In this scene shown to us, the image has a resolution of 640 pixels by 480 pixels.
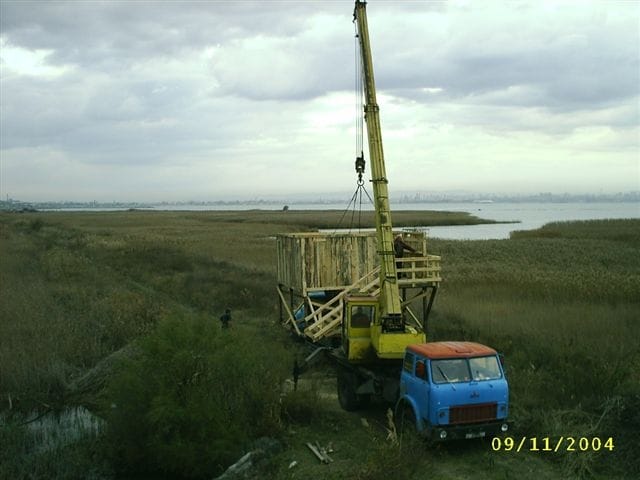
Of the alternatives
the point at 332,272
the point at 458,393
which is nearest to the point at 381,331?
the point at 458,393

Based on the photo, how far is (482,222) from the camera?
11756 centimetres

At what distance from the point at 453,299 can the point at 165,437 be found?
1595 centimetres

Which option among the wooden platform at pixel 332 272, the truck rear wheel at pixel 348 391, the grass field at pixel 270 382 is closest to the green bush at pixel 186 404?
the grass field at pixel 270 382

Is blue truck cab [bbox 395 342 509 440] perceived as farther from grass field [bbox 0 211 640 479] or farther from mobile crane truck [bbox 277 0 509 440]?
grass field [bbox 0 211 640 479]

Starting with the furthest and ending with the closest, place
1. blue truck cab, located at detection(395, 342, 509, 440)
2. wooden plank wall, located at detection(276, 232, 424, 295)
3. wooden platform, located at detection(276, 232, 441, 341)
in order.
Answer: wooden plank wall, located at detection(276, 232, 424, 295) → wooden platform, located at detection(276, 232, 441, 341) → blue truck cab, located at detection(395, 342, 509, 440)

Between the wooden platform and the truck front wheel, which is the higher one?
the wooden platform

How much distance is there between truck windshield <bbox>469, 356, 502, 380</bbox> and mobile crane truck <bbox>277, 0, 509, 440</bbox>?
0.02 meters

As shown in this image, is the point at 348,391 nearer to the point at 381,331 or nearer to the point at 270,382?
the point at 381,331

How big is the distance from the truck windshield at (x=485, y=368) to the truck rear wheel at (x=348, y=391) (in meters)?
3.02

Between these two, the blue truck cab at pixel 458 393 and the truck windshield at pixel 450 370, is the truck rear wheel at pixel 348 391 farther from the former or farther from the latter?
the truck windshield at pixel 450 370

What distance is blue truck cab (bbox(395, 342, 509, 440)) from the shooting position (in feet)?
31.0

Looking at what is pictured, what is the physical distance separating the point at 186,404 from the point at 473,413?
465 cm

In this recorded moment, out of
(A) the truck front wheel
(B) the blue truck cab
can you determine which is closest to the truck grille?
(B) the blue truck cab

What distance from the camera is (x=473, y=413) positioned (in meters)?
9.64
